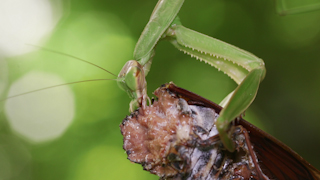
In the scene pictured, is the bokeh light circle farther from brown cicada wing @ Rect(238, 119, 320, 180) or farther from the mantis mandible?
brown cicada wing @ Rect(238, 119, 320, 180)

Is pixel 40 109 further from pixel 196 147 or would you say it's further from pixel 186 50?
pixel 196 147

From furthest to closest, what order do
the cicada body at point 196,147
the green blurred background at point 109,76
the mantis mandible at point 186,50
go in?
the green blurred background at point 109,76 < the mantis mandible at point 186,50 < the cicada body at point 196,147

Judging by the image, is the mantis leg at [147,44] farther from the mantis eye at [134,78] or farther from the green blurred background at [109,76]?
the green blurred background at [109,76]

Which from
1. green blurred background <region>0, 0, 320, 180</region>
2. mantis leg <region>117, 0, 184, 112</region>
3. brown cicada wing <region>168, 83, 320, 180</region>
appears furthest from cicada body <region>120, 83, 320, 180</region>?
green blurred background <region>0, 0, 320, 180</region>

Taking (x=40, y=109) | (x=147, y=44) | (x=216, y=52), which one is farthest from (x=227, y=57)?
(x=40, y=109)

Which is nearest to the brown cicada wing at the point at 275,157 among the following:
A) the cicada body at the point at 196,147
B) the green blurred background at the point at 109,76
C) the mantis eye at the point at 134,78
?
the cicada body at the point at 196,147

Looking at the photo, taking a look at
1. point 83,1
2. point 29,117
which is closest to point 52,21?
point 83,1
